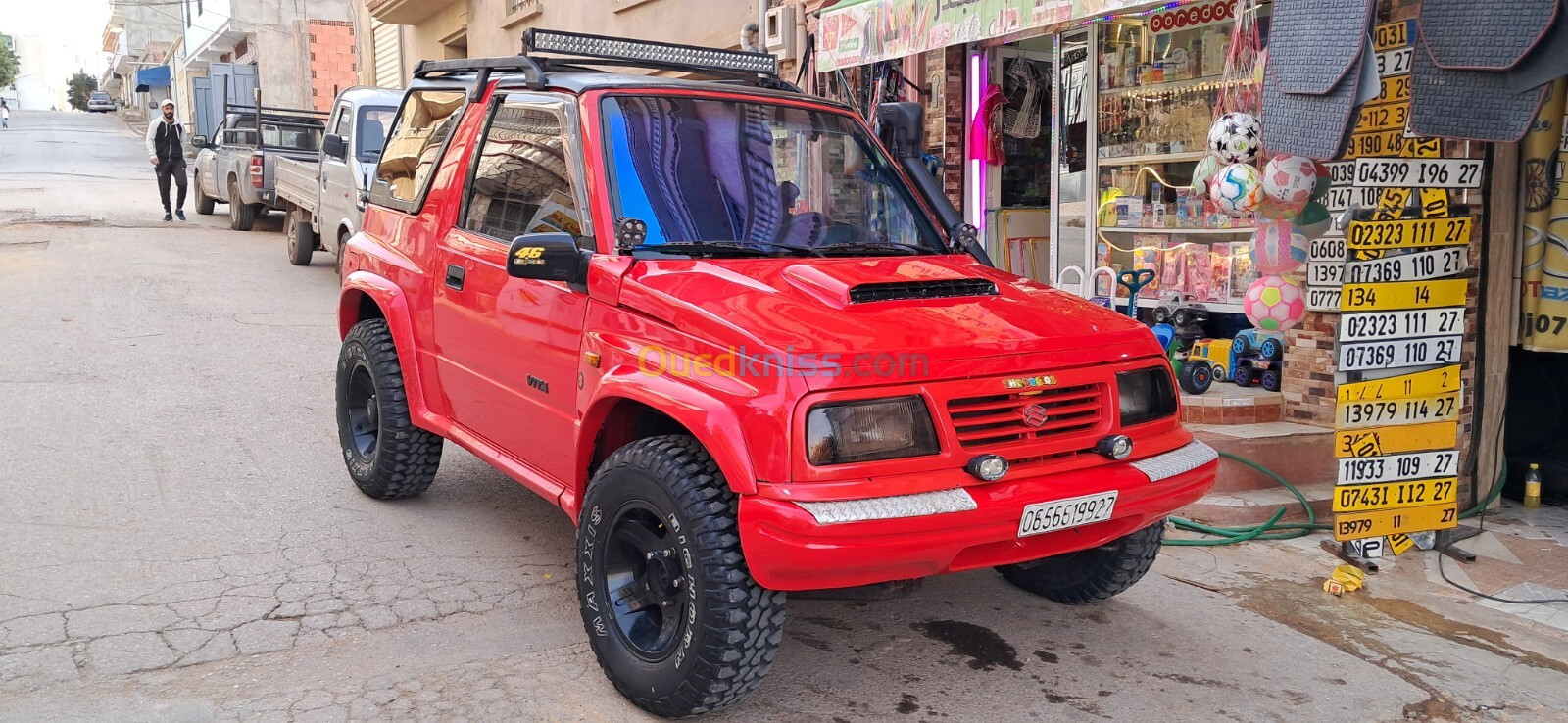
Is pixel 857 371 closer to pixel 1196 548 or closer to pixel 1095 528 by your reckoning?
pixel 1095 528

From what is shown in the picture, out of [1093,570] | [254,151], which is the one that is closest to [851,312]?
[1093,570]

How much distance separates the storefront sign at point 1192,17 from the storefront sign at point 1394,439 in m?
3.31

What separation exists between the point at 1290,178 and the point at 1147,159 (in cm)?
315

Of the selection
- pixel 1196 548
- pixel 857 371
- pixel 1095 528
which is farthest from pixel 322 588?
pixel 1196 548

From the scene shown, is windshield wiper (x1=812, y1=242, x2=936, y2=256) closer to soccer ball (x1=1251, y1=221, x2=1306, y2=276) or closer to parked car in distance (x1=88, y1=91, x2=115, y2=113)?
soccer ball (x1=1251, y1=221, x2=1306, y2=276)

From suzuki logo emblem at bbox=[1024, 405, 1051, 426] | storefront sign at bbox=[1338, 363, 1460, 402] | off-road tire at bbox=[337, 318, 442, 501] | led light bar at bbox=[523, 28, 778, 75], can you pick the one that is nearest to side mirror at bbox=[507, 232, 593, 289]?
led light bar at bbox=[523, 28, 778, 75]

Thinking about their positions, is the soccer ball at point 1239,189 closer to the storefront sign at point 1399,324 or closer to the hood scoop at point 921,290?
the storefront sign at point 1399,324

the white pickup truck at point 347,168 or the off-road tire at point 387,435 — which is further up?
the white pickup truck at point 347,168

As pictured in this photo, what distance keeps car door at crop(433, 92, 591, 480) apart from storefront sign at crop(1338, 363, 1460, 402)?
11.1 feet

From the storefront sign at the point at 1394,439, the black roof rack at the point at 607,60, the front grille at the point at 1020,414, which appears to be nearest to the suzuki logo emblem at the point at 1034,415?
the front grille at the point at 1020,414

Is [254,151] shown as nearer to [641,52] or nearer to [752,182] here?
[641,52]

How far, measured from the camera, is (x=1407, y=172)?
5012 mm

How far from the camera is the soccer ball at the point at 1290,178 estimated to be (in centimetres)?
514

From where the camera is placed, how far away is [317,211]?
1241cm
